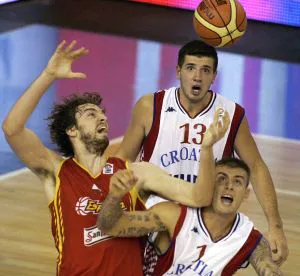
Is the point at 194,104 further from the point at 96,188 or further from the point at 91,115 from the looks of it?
the point at 96,188

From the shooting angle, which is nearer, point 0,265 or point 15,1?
point 0,265

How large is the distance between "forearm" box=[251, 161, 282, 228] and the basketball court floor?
1.35m

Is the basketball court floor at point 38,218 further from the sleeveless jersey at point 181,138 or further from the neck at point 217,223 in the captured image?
the neck at point 217,223

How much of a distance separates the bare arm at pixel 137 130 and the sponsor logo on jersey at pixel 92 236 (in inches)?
45.7

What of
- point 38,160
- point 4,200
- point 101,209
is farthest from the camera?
point 4,200

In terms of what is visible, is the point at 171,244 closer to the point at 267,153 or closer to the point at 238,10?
the point at 238,10

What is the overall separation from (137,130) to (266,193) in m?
0.85

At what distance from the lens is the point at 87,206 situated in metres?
4.84

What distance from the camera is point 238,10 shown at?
6.84 metres

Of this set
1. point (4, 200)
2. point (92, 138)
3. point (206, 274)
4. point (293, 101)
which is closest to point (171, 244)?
point (206, 274)

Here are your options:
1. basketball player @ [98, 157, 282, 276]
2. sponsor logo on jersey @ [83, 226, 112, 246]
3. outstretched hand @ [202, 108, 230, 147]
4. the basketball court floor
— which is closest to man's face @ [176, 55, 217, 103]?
basketball player @ [98, 157, 282, 276]

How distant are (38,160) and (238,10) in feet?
7.82

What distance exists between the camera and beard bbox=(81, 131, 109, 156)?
16.0ft

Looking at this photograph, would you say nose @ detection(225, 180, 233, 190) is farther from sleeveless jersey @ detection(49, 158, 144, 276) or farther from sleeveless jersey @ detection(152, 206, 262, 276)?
sleeveless jersey @ detection(49, 158, 144, 276)
